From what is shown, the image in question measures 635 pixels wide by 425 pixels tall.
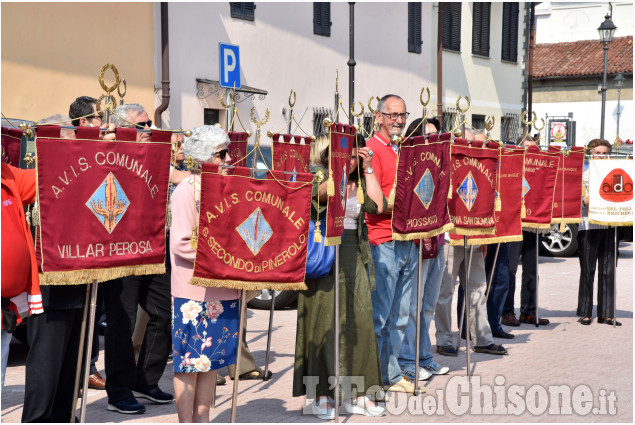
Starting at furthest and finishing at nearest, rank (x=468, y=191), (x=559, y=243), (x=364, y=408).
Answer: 1. (x=559, y=243)
2. (x=468, y=191)
3. (x=364, y=408)

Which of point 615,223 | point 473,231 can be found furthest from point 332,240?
point 615,223

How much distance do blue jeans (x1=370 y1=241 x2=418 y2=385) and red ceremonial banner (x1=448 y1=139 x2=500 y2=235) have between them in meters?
0.77

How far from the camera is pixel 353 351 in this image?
6.48m

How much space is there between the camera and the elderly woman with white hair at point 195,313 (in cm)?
517

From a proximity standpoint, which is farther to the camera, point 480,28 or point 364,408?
point 480,28

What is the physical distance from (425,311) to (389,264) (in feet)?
3.80

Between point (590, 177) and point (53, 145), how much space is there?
7.42 meters

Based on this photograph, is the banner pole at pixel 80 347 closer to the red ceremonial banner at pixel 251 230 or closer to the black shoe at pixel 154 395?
the red ceremonial banner at pixel 251 230

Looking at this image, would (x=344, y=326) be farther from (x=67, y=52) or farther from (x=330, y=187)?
(x=67, y=52)

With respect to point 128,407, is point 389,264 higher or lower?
higher

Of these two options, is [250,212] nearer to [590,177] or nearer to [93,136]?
[93,136]

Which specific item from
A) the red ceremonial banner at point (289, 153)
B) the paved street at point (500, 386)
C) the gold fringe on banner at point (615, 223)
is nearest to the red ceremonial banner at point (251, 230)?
the paved street at point (500, 386)

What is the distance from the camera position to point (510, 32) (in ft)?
96.9

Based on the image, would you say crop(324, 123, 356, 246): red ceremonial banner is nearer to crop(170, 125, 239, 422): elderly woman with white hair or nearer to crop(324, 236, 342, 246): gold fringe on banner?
crop(324, 236, 342, 246): gold fringe on banner
